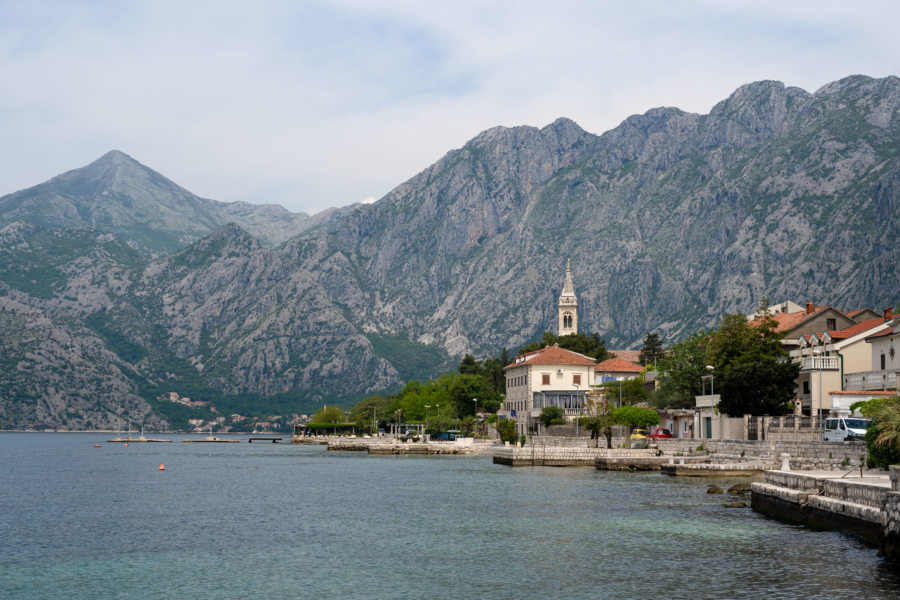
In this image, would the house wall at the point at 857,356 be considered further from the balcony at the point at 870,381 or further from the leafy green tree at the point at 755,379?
the leafy green tree at the point at 755,379

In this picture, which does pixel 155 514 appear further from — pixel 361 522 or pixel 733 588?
pixel 733 588

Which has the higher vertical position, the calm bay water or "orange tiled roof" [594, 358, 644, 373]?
"orange tiled roof" [594, 358, 644, 373]

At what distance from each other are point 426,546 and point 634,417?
68.3 m

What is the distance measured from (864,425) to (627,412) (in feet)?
144

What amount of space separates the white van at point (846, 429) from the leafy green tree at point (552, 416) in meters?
65.6

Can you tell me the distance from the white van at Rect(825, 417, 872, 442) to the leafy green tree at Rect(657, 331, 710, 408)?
40.4 m

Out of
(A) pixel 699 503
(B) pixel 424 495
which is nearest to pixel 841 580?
(A) pixel 699 503

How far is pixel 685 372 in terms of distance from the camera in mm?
110062

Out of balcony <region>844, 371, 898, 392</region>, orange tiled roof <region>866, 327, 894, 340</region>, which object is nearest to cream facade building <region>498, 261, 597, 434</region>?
balcony <region>844, 371, 898, 392</region>

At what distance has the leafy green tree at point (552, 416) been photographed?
130 metres

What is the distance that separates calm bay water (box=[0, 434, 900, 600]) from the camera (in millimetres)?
31484

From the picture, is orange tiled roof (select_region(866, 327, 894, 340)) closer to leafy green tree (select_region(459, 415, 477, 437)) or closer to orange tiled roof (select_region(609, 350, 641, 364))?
orange tiled roof (select_region(609, 350, 641, 364))

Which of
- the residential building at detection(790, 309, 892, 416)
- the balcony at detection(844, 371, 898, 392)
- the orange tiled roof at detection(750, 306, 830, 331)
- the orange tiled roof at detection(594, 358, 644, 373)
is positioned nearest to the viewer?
the balcony at detection(844, 371, 898, 392)

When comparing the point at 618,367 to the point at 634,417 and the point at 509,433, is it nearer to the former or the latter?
the point at 509,433
